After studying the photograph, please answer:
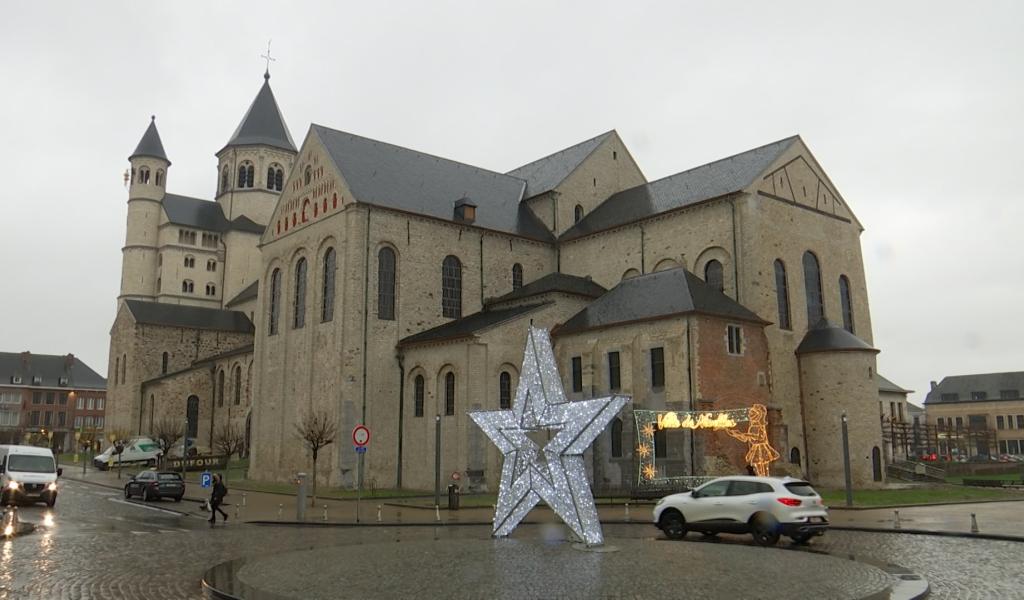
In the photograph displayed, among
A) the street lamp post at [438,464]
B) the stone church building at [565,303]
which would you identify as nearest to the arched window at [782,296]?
the stone church building at [565,303]

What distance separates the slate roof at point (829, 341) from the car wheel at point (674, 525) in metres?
20.8

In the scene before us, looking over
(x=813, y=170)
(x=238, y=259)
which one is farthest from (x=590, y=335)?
(x=238, y=259)

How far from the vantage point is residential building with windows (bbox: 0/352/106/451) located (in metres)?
97.1

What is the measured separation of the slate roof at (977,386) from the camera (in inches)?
3718

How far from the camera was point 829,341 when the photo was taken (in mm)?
36219

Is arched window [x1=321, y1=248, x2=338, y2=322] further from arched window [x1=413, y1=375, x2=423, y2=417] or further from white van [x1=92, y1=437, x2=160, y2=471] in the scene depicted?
white van [x1=92, y1=437, x2=160, y2=471]

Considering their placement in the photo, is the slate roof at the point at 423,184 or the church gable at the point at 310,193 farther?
the slate roof at the point at 423,184

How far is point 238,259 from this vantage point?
7394cm

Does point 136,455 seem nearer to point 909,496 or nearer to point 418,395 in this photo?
point 418,395

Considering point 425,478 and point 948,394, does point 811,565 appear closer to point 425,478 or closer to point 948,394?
point 425,478

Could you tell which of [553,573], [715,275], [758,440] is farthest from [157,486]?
[715,275]

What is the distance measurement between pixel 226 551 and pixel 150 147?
69.2 m

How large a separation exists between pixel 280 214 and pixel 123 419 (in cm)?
2816

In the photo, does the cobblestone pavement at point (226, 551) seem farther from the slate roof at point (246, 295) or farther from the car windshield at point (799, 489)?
the slate roof at point (246, 295)
